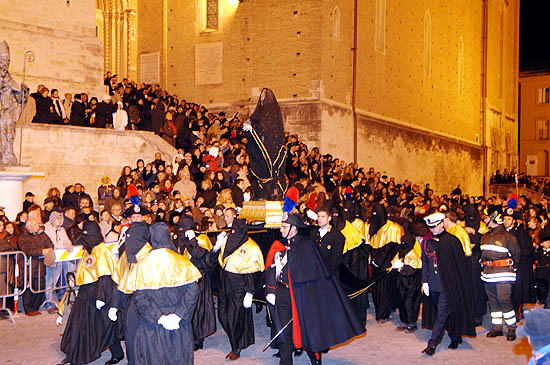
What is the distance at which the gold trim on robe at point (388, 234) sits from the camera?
10.8m

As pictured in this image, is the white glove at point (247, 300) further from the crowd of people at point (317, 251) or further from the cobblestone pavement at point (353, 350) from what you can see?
the cobblestone pavement at point (353, 350)

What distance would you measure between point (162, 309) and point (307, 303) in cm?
187

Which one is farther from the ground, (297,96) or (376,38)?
(376,38)

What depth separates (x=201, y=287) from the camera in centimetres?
870

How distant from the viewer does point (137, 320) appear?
6.35 meters

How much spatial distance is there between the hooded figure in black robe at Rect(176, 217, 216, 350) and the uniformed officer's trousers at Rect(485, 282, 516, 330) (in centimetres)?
386

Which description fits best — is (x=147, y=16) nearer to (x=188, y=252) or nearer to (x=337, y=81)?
(x=337, y=81)

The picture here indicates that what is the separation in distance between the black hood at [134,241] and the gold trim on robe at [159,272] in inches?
3.8

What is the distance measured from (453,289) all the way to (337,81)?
20.4 m

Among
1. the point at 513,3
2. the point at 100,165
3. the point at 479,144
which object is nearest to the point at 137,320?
the point at 100,165

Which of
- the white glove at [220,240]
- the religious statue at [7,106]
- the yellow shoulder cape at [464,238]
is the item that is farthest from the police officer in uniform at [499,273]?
the religious statue at [7,106]

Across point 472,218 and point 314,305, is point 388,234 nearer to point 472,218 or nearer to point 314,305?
point 472,218

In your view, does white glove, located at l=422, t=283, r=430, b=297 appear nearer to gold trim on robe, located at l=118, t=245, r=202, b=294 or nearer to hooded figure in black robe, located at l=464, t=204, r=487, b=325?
hooded figure in black robe, located at l=464, t=204, r=487, b=325

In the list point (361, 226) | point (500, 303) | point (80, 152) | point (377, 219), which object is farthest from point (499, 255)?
point (80, 152)
